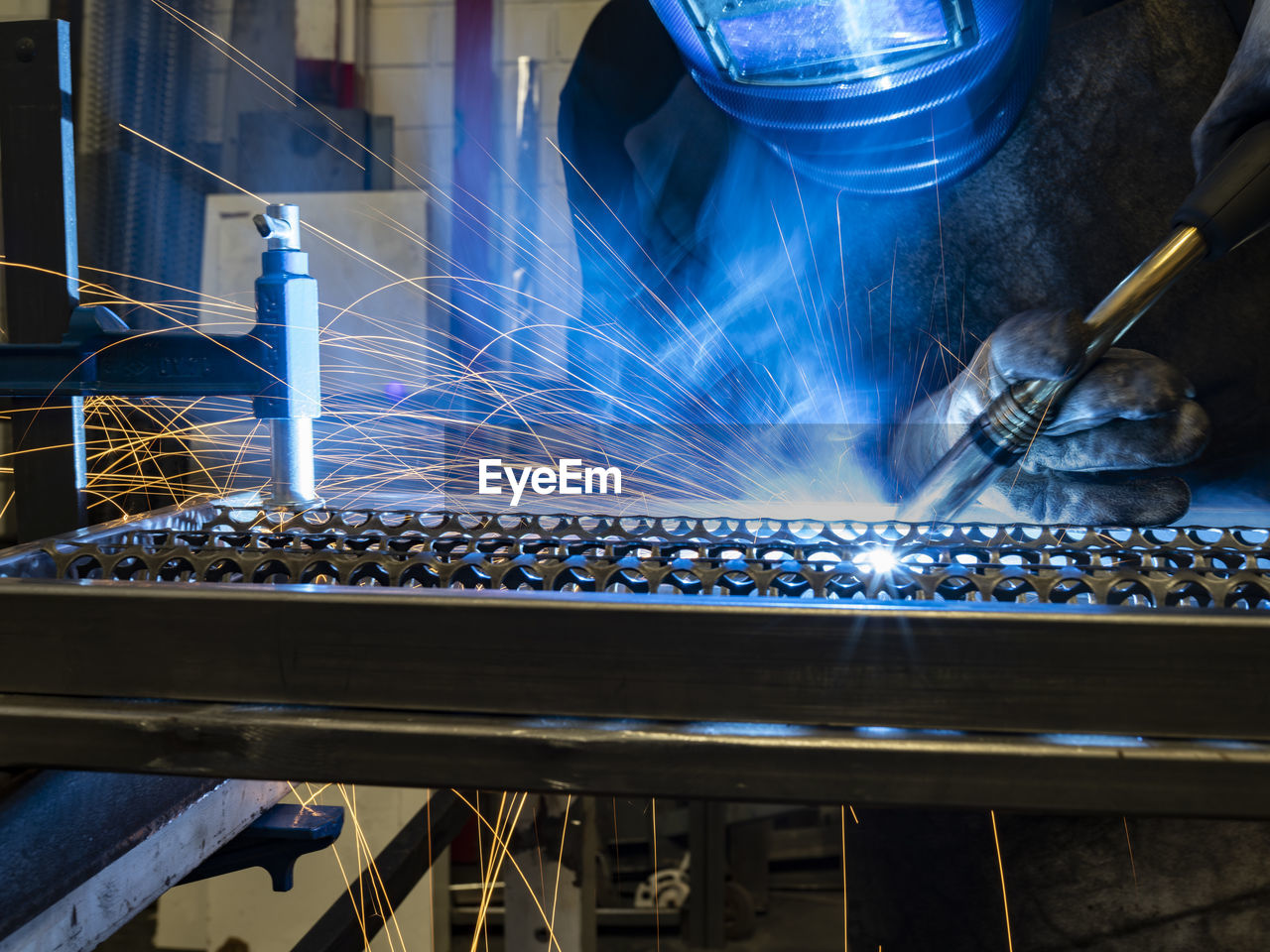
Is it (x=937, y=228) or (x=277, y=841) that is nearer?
(x=277, y=841)

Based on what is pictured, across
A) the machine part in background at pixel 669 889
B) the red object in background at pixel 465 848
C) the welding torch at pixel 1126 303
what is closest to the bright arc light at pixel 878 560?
the welding torch at pixel 1126 303

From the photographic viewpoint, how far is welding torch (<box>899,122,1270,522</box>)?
2.51 ft

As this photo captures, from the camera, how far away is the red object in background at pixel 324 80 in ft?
7.38

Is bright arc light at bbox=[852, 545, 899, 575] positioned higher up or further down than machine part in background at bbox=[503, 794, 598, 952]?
higher up

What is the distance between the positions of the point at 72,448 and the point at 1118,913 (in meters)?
1.47

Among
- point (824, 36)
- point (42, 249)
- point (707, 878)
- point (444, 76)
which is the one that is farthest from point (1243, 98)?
point (444, 76)

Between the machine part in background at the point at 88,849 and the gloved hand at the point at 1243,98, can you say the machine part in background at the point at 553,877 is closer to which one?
the machine part in background at the point at 88,849

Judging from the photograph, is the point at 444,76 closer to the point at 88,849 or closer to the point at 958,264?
the point at 958,264

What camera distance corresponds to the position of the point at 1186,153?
144 centimetres

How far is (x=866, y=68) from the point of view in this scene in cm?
99

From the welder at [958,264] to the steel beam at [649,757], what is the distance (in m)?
0.70

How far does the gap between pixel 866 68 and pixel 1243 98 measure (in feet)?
1.51

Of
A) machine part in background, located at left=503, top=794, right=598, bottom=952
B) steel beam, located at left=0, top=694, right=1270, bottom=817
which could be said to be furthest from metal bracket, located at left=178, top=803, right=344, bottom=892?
steel beam, located at left=0, top=694, right=1270, bottom=817

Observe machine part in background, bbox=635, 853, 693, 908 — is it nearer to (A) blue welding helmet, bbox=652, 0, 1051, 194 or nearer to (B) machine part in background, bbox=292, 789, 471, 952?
(B) machine part in background, bbox=292, 789, 471, 952
